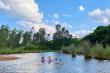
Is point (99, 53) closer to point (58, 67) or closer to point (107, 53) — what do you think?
point (107, 53)

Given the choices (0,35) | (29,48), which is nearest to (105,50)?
(0,35)

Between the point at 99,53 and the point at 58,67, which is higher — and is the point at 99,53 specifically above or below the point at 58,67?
above

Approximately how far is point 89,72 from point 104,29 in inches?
3742

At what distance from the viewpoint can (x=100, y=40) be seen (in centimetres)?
12975

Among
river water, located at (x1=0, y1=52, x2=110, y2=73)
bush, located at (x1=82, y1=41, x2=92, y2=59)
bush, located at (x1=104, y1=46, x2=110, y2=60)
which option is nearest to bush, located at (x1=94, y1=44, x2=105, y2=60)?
bush, located at (x1=104, y1=46, x2=110, y2=60)

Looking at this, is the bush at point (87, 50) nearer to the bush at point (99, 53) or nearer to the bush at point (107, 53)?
the bush at point (99, 53)

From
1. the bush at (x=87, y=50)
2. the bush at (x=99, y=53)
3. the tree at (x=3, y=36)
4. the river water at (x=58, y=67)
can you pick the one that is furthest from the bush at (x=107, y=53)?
the tree at (x=3, y=36)

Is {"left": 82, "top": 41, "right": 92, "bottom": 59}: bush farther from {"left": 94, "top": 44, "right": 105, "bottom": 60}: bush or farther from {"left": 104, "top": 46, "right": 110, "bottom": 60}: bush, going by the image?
{"left": 104, "top": 46, "right": 110, "bottom": 60}: bush

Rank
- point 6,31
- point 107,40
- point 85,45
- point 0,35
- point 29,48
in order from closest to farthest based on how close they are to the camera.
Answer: point 85,45, point 107,40, point 0,35, point 6,31, point 29,48

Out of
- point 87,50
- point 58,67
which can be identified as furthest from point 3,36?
point 58,67

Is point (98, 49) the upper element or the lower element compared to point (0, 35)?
lower

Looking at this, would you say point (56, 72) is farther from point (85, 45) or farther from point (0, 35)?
point (0, 35)

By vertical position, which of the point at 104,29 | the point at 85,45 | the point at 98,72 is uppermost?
the point at 104,29

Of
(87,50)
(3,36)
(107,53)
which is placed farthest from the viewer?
(3,36)
